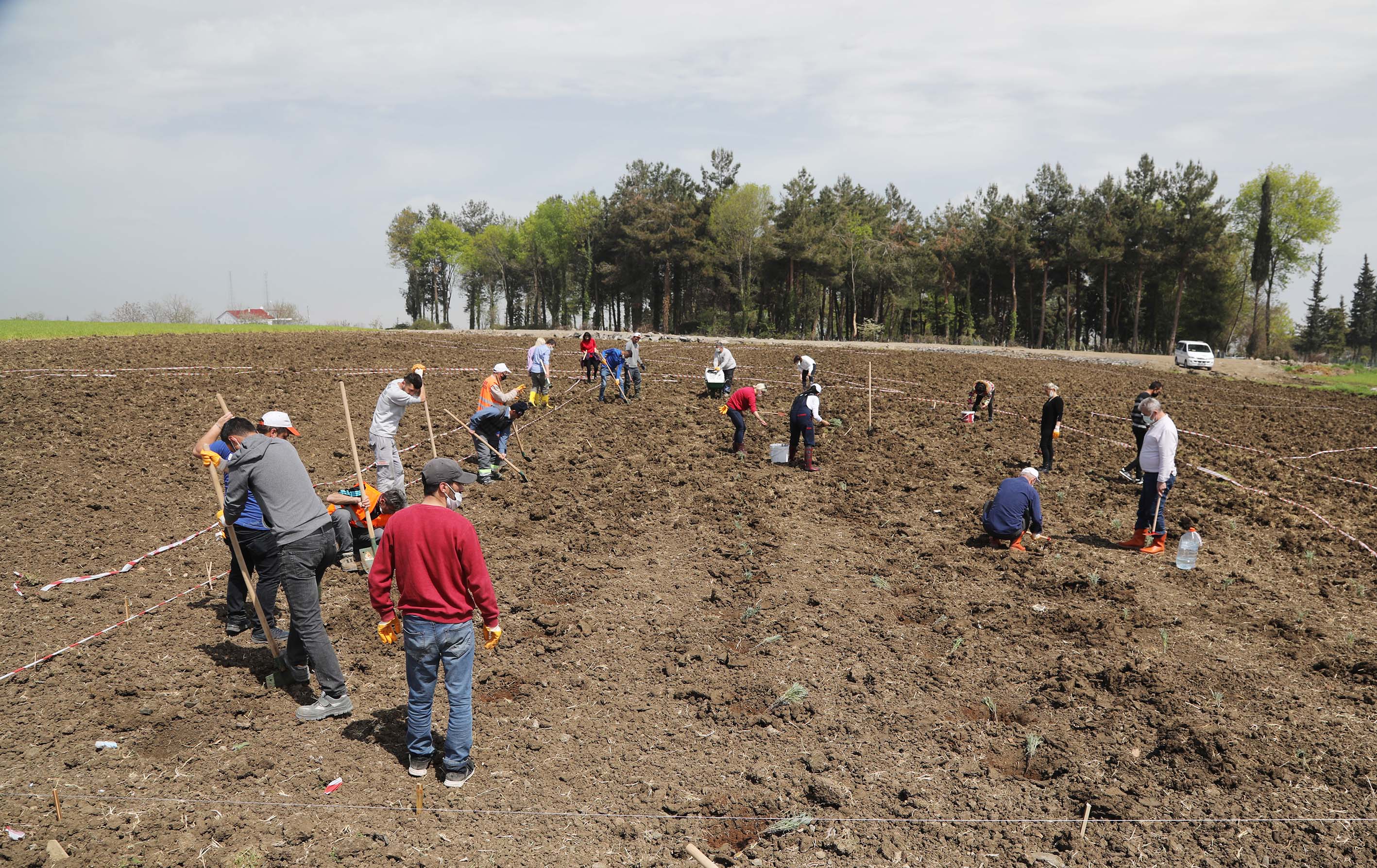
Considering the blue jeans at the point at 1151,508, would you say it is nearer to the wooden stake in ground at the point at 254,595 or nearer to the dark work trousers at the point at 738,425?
the dark work trousers at the point at 738,425

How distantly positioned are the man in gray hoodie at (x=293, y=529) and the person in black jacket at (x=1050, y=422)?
36.6ft

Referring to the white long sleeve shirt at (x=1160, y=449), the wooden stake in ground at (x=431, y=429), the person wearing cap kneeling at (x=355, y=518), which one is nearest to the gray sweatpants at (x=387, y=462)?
the person wearing cap kneeling at (x=355, y=518)

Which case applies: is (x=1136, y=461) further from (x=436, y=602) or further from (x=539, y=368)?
(x=436, y=602)

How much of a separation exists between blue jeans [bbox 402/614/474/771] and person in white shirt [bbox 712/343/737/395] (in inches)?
508

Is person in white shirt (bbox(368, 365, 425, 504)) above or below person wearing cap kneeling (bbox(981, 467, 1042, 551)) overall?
above

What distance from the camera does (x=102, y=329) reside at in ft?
132

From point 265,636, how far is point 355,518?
169 centimetres

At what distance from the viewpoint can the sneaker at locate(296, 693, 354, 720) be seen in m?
5.66

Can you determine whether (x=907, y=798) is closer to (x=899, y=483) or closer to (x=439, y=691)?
(x=439, y=691)

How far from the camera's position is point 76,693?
5977 mm

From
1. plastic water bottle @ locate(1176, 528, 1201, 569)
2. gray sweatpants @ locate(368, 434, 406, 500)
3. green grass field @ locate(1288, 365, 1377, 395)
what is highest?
green grass field @ locate(1288, 365, 1377, 395)

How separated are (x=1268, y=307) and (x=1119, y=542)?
5675 cm

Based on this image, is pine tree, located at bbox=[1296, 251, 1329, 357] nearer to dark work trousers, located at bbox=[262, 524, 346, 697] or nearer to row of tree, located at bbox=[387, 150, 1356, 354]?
row of tree, located at bbox=[387, 150, 1356, 354]

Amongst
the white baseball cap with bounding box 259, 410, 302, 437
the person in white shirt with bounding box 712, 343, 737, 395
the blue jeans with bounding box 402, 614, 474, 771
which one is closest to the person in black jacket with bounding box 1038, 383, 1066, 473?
the person in white shirt with bounding box 712, 343, 737, 395
